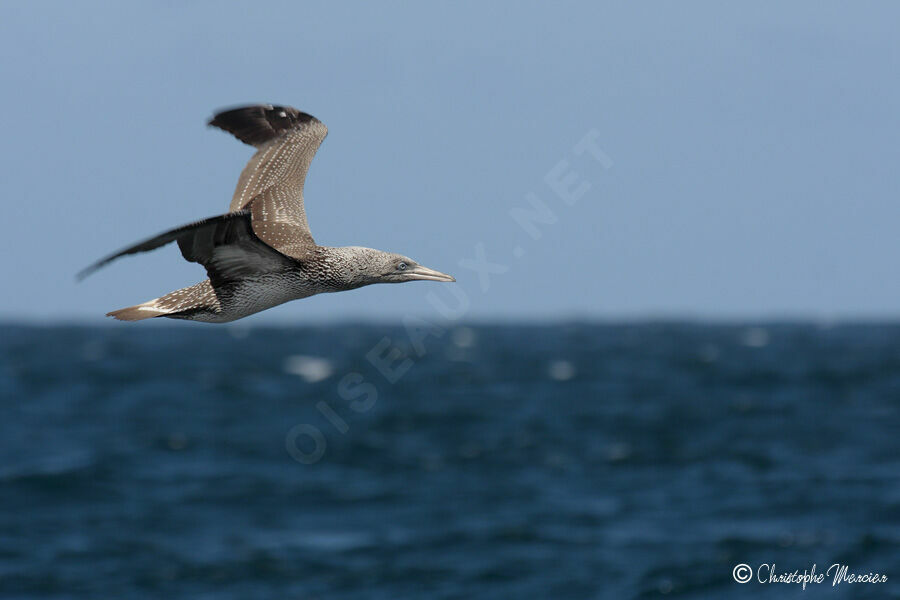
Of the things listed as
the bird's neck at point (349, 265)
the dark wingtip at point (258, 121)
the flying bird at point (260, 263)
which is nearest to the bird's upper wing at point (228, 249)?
the flying bird at point (260, 263)

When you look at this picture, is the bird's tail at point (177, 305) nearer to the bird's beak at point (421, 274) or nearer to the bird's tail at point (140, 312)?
the bird's tail at point (140, 312)

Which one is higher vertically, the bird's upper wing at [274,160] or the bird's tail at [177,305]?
the bird's upper wing at [274,160]

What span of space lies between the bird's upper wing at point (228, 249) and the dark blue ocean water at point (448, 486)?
2673cm

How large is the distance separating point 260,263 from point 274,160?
13.2 feet

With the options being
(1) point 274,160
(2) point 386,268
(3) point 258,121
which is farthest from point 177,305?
(3) point 258,121

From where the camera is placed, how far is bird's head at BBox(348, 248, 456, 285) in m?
10.7

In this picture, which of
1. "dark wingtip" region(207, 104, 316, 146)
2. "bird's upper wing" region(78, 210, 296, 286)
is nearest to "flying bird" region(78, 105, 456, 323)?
"bird's upper wing" region(78, 210, 296, 286)

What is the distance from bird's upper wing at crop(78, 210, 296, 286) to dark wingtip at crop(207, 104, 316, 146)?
4.06 m

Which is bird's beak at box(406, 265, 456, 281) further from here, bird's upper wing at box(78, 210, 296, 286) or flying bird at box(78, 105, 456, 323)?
bird's upper wing at box(78, 210, 296, 286)

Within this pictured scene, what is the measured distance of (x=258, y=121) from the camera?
46.3 ft

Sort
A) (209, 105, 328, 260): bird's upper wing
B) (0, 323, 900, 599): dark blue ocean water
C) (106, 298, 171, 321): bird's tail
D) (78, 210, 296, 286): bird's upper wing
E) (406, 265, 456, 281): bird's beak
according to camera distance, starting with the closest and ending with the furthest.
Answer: (78, 210, 296, 286): bird's upper wing < (106, 298, 171, 321): bird's tail < (406, 265, 456, 281): bird's beak < (209, 105, 328, 260): bird's upper wing < (0, 323, 900, 599): dark blue ocean water

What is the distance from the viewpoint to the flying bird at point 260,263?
372 inches

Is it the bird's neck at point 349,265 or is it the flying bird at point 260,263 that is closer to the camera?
the flying bird at point 260,263

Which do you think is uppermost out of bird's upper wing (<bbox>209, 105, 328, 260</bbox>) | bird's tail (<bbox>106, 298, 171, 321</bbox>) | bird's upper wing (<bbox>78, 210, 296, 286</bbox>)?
bird's upper wing (<bbox>209, 105, 328, 260</bbox>)
